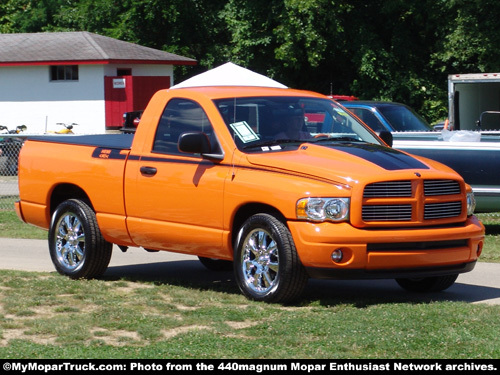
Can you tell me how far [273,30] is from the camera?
3891 centimetres

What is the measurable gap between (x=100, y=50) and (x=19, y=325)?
33.4m

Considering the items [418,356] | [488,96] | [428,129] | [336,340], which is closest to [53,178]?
[336,340]

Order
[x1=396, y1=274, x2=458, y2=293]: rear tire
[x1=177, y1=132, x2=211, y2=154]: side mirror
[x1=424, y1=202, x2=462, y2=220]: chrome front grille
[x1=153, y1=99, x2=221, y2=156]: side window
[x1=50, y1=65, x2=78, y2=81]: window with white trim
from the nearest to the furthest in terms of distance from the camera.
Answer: [x1=424, y1=202, x2=462, y2=220]: chrome front grille, [x1=177, y1=132, x2=211, y2=154]: side mirror, [x1=153, y1=99, x2=221, y2=156]: side window, [x1=396, y1=274, x2=458, y2=293]: rear tire, [x1=50, y1=65, x2=78, y2=81]: window with white trim

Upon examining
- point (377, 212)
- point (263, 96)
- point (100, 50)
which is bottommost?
point (377, 212)

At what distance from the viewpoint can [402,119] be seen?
18.7m

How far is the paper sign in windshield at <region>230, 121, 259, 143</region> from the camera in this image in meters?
9.23

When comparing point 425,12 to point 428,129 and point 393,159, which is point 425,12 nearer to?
point 428,129

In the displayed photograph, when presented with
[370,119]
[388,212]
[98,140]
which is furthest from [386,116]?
[388,212]

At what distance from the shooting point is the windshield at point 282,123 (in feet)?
30.4

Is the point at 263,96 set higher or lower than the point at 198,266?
higher

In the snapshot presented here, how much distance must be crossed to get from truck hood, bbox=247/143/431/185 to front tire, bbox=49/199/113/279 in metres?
2.18

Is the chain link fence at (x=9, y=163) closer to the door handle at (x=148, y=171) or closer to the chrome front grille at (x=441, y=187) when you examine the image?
the door handle at (x=148, y=171)

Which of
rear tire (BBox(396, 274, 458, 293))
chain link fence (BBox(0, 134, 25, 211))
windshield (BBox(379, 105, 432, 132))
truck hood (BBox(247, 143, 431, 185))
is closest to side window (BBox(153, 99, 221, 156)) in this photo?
truck hood (BBox(247, 143, 431, 185))

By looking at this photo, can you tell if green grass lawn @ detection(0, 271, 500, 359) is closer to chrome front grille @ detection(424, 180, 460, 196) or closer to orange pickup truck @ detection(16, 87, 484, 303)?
orange pickup truck @ detection(16, 87, 484, 303)
